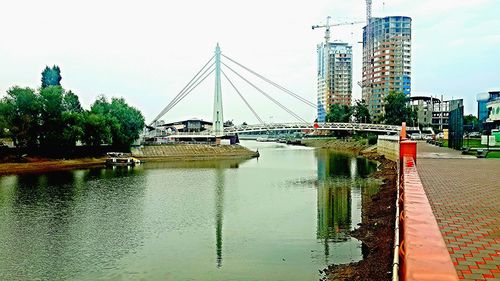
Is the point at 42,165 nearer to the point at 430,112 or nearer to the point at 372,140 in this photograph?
the point at 372,140

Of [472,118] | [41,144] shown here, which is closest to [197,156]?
[41,144]

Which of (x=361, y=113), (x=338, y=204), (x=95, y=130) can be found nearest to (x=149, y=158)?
(x=95, y=130)

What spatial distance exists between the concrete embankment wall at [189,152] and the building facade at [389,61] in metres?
36.7

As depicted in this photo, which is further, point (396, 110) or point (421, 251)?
point (396, 110)

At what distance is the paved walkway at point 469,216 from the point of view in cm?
407

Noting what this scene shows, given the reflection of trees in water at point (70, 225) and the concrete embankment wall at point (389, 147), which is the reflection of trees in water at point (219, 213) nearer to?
the reflection of trees in water at point (70, 225)

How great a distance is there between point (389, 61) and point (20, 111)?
62965 mm

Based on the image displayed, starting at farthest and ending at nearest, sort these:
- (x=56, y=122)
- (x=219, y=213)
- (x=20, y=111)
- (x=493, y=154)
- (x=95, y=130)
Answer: (x=95, y=130) → (x=56, y=122) → (x=20, y=111) → (x=493, y=154) → (x=219, y=213)

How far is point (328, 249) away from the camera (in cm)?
1010

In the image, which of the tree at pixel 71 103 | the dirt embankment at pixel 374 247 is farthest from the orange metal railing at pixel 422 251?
the tree at pixel 71 103

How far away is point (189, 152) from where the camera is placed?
144ft

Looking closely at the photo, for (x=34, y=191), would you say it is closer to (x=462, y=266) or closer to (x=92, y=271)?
(x=92, y=271)

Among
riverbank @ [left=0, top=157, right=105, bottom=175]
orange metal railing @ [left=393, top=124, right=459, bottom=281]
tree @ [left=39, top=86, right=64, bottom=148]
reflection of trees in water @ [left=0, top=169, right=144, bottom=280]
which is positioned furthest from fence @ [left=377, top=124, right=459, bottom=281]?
tree @ [left=39, top=86, right=64, bottom=148]

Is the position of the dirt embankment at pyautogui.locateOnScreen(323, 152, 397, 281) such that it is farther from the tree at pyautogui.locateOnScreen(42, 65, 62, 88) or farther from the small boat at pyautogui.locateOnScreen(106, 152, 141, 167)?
the tree at pyautogui.locateOnScreen(42, 65, 62, 88)
